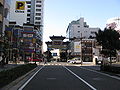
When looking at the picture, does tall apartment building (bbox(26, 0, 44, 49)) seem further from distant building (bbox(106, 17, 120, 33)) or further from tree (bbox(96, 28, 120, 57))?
tree (bbox(96, 28, 120, 57))

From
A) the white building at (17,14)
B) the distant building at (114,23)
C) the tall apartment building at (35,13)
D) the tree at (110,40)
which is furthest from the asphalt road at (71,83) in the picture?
the tall apartment building at (35,13)

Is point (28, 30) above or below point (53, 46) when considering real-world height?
above

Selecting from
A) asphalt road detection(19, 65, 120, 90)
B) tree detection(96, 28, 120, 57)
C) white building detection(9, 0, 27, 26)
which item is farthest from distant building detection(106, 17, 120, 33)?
asphalt road detection(19, 65, 120, 90)

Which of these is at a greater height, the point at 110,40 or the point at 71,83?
the point at 110,40

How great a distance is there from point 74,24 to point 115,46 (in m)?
116

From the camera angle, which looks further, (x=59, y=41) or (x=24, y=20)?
(x=24, y=20)

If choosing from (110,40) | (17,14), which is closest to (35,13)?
(17,14)

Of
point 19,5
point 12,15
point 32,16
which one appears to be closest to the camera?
point 19,5

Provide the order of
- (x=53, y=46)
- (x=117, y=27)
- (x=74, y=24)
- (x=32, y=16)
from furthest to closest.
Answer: (x=74, y=24)
(x=32, y=16)
(x=53, y=46)
(x=117, y=27)

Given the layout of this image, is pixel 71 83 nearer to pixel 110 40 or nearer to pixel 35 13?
pixel 110 40

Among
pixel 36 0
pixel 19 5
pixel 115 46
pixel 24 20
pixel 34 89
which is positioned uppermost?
pixel 36 0

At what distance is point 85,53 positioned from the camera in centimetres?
11188

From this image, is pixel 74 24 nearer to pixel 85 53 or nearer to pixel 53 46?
pixel 85 53

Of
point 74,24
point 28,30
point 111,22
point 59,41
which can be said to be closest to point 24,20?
point 28,30
